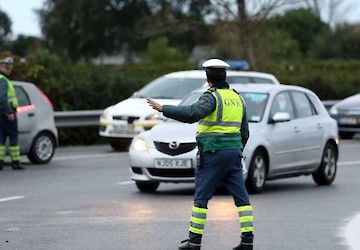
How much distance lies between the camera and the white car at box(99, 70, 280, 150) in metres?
23.3

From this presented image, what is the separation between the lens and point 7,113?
1852 cm

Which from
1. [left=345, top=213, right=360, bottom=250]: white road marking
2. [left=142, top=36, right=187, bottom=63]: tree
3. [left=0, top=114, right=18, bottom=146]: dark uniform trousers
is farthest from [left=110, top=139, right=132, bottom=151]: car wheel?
[left=142, top=36, right=187, bottom=63]: tree

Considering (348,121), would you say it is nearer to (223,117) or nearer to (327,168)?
(327,168)

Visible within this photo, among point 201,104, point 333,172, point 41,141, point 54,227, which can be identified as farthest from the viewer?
point 41,141

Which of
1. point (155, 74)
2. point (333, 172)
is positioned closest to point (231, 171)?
point (333, 172)

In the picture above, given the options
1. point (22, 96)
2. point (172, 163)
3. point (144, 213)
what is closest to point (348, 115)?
point (22, 96)

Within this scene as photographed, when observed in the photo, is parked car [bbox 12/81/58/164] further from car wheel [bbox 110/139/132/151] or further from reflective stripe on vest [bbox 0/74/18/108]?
car wheel [bbox 110/139/132/151]

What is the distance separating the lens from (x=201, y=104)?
393 inches

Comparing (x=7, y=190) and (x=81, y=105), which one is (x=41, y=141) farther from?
(x=81, y=105)

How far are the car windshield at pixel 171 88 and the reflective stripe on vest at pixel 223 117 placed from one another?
13763 millimetres

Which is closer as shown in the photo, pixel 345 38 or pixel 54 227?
pixel 54 227

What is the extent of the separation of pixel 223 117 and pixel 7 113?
8.90 m

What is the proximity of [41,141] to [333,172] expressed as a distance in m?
5.70

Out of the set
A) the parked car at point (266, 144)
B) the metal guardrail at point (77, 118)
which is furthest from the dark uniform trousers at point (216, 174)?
the metal guardrail at point (77, 118)
